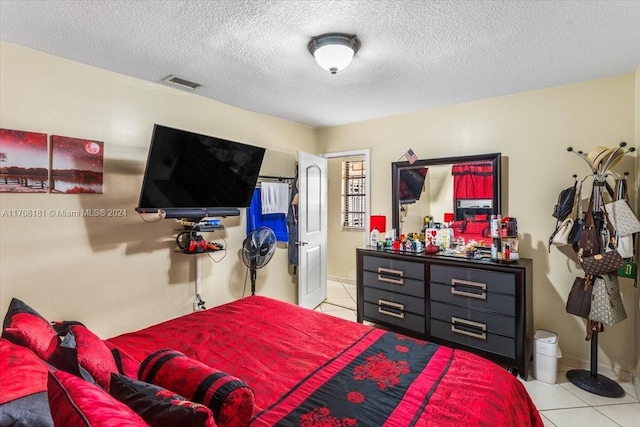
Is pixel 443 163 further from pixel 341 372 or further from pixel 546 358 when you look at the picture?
pixel 341 372

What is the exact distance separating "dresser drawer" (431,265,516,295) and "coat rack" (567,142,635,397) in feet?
2.15

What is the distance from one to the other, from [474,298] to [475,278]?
0.57ft

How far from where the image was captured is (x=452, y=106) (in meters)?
3.39

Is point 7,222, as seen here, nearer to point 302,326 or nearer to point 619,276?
point 302,326

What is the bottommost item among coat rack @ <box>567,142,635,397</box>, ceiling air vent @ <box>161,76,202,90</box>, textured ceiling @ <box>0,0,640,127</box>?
coat rack @ <box>567,142,635,397</box>

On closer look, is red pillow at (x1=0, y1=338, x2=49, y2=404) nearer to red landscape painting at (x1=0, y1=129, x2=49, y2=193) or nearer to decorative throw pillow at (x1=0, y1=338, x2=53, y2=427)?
decorative throw pillow at (x1=0, y1=338, x2=53, y2=427)

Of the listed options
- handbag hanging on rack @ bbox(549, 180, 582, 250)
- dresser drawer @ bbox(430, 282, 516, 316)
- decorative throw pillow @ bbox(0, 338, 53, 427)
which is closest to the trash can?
dresser drawer @ bbox(430, 282, 516, 316)

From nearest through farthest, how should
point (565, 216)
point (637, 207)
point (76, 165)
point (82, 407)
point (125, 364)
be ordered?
point (82, 407) < point (125, 364) < point (76, 165) < point (637, 207) < point (565, 216)

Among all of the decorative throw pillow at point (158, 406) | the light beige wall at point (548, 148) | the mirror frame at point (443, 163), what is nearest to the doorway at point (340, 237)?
the mirror frame at point (443, 163)

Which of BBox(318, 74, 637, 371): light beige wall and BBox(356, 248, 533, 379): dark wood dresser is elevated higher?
BBox(318, 74, 637, 371): light beige wall

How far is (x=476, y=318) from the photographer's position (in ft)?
9.10

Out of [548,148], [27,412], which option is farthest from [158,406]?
[548,148]

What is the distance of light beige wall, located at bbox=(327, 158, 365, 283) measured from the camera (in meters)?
5.56

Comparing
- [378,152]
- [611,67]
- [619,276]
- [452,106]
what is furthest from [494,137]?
[619,276]
